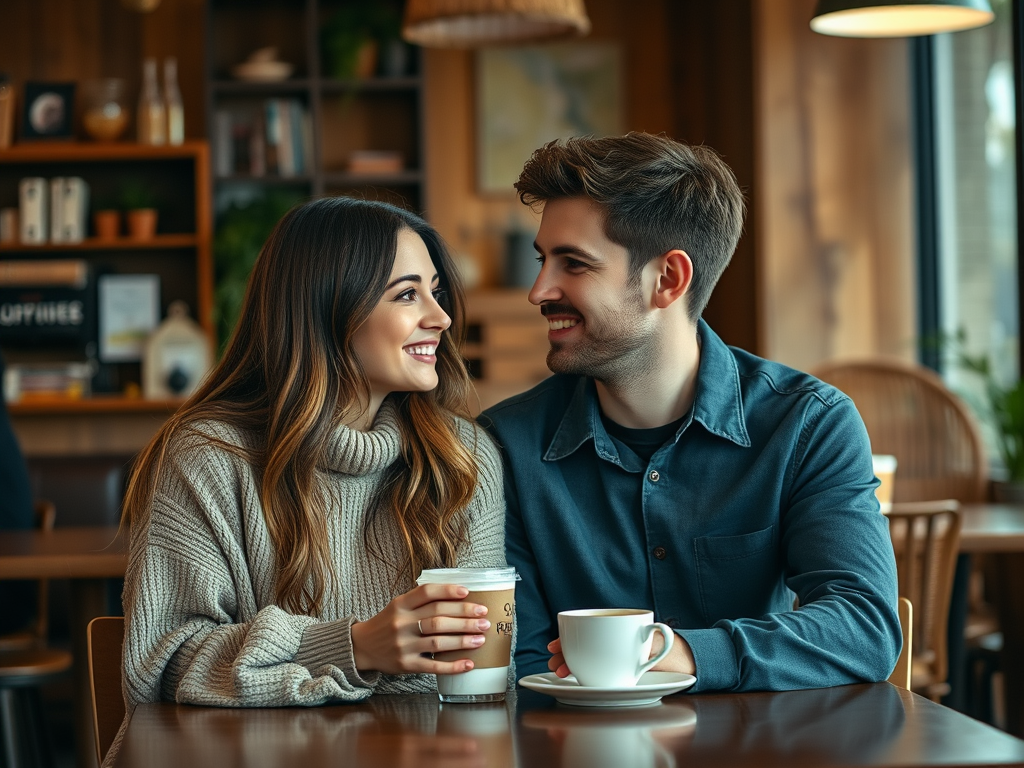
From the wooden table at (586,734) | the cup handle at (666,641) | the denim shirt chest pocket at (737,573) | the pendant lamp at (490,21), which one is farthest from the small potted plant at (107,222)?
the cup handle at (666,641)

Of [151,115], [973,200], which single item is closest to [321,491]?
[973,200]

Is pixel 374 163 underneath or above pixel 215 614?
above

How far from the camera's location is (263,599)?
61.4 inches

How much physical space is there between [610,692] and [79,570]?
160cm

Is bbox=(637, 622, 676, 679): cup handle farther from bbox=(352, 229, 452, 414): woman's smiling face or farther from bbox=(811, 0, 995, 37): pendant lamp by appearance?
bbox=(811, 0, 995, 37): pendant lamp

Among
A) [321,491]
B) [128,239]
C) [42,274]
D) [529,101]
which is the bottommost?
[321,491]

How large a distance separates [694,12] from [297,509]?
4.78m

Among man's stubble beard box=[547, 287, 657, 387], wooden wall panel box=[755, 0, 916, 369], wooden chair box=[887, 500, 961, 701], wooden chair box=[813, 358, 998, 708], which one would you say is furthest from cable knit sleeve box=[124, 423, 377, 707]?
wooden wall panel box=[755, 0, 916, 369]

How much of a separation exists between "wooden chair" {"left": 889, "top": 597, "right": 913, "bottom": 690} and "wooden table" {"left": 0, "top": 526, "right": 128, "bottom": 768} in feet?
4.60

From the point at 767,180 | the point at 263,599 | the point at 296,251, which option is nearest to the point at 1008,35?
the point at 767,180

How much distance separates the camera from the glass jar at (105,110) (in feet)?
17.6

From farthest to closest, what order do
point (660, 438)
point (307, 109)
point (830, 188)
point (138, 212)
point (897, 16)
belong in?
point (307, 109), point (138, 212), point (830, 188), point (897, 16), point (660, 438)

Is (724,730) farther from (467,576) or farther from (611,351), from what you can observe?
(611,351)

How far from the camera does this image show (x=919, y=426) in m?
3.65
